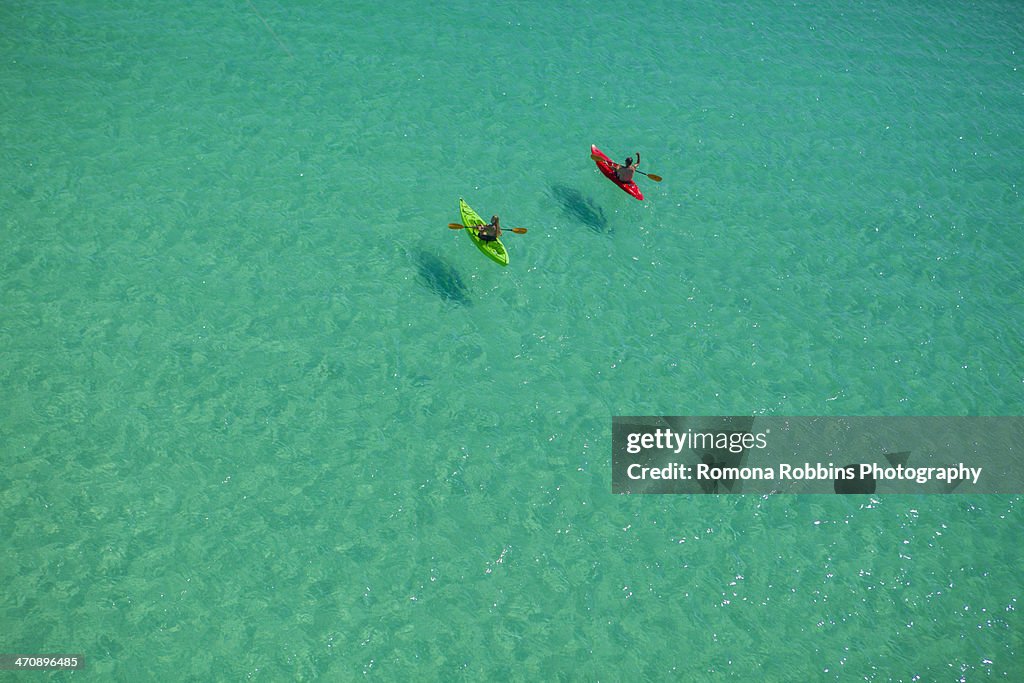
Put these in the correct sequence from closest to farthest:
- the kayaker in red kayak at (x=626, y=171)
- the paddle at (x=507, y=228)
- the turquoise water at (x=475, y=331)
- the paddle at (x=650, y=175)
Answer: the turquoise water at (x=475, y=331)
the paddle at (x=507, y=228)
the kayaker in red kayak at (x=626, y=171)
the paddle at (x=650, y=175)

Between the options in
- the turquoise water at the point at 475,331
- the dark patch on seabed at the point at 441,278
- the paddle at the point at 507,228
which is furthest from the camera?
the dark patch on seabed at the point at 441,278

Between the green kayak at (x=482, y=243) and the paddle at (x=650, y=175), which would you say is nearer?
the green kayak at (x=482, y=243)

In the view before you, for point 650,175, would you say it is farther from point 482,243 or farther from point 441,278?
point 441,278

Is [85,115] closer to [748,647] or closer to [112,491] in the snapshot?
[112,491]

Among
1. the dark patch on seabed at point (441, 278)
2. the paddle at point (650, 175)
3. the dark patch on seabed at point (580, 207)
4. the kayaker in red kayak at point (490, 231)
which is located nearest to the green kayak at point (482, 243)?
the kayaker in red kayak at point (490, 231)

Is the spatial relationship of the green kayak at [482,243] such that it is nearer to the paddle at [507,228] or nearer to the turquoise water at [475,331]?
the paddle at [507,228]

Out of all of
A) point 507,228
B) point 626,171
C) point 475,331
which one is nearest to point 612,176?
point 626,171

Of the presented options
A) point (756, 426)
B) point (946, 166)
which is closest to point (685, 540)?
point (756, 426)

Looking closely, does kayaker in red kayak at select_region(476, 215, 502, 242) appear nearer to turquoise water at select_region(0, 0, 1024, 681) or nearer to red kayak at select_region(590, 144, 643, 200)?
turquoise water at select_region(0, 0, 1024, 681)
